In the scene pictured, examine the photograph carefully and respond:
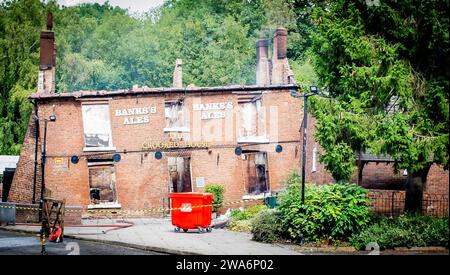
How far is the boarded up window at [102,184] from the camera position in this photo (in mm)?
35906

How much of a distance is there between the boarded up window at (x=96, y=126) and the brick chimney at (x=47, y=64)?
3.67 m

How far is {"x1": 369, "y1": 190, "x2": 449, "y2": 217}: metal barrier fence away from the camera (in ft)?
63.5

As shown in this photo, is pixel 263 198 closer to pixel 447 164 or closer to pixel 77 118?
pixel 77 118

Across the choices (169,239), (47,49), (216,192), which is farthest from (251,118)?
(169,239)

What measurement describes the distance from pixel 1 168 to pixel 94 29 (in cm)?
3068

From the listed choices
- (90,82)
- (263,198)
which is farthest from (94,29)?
(263,198)

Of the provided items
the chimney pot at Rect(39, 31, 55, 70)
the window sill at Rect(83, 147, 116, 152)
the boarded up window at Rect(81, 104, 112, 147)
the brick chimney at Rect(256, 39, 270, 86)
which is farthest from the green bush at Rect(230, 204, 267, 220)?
the chimney pot at Rect(39, 31, 55, 70)

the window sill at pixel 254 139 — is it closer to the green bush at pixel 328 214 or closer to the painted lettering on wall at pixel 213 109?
the painted lettering on wall at pixel 213 109

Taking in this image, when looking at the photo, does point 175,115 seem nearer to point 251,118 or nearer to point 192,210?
point 251,118

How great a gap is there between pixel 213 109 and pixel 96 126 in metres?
6.73

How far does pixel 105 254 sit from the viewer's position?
1916 cm

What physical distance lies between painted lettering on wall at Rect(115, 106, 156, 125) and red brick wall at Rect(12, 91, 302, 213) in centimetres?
20

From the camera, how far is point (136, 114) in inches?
1425

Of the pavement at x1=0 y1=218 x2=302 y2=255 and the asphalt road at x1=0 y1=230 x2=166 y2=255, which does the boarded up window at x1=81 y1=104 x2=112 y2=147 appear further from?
the asphalt road at x1=0 y1=230 x2=166 y2=255
